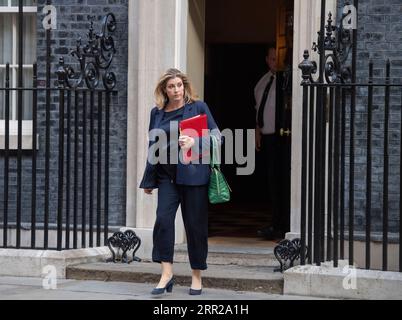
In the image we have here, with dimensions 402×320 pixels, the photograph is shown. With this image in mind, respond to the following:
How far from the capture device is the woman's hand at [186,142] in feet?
28.0

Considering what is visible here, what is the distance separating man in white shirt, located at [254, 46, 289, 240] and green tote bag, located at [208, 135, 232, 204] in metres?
2.48

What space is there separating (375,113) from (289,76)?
41.2 inches

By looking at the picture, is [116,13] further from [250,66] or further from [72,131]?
[250,66]

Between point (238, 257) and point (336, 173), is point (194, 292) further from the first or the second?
point (336, 173)

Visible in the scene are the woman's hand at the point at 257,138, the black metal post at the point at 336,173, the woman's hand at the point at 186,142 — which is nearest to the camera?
the woman's hand at the point at 186,142

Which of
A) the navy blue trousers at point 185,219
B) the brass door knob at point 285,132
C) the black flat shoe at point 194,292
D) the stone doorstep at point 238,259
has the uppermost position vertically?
the brass door knob at point 285,132

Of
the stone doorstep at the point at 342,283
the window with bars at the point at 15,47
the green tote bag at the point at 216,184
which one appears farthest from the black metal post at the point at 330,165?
the window with bars at the point at 15,47

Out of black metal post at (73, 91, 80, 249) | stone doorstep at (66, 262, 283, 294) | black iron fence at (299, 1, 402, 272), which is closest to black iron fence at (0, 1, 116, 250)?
black metal post at (73, 91, 80, 249)

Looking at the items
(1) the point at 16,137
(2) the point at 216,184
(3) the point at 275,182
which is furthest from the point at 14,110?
(2) the point at 216,184

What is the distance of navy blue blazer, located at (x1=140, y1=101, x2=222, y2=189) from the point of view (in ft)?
28.5

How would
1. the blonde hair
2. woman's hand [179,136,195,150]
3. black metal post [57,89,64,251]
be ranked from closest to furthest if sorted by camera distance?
woman's hand [179,136,195,150]
the blonde hair
black metal post [57,89,64,251]

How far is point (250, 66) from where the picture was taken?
1631 cm

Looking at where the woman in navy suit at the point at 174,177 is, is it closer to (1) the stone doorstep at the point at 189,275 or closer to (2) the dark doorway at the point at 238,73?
(1) the stone doorstep at the point at 189,275

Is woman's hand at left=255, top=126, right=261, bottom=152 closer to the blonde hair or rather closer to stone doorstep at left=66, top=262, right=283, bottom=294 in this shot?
stone doorstep at left=66, top=262, right=283, bottom=294
